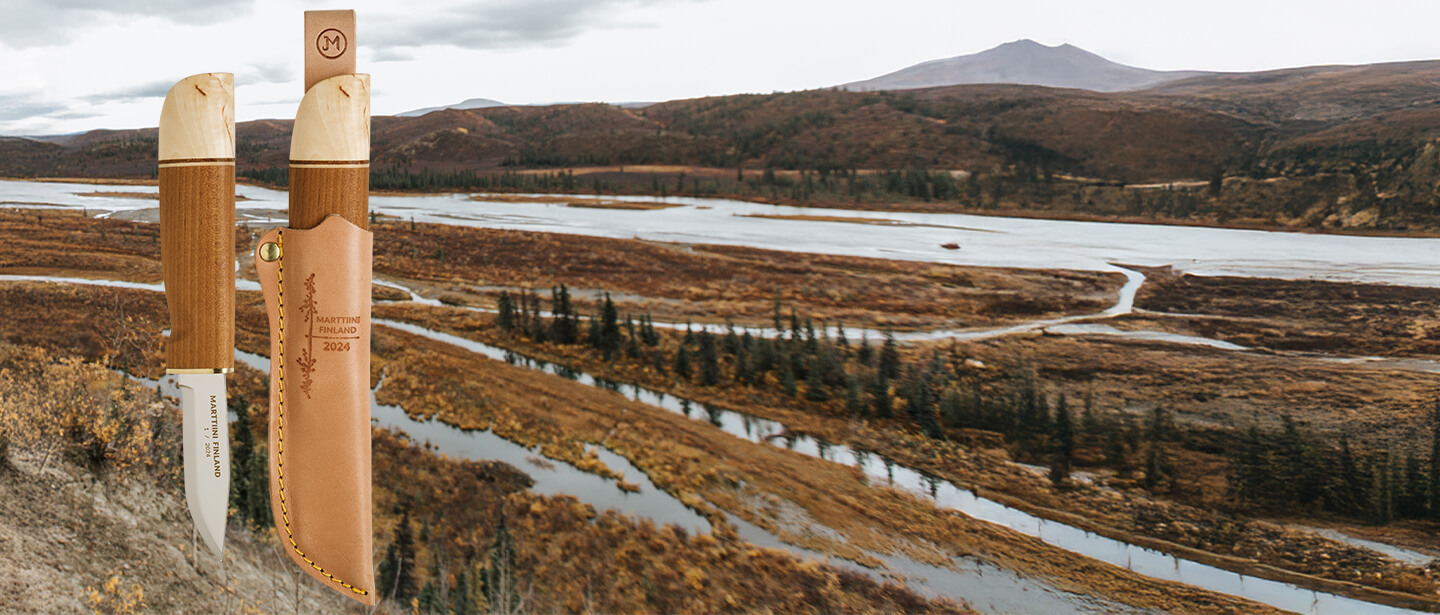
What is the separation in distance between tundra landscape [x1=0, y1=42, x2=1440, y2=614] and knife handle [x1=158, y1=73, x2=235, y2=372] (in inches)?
49.6

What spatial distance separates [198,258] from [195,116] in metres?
0.35

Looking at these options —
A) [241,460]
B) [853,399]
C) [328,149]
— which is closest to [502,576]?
[241,460]

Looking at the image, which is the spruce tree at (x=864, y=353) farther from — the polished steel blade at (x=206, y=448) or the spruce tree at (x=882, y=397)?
the polished steel blade at (x=206, y=448)

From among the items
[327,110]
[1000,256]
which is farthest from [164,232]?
[1000,256]

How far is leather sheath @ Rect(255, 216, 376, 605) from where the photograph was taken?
1576 millimetres

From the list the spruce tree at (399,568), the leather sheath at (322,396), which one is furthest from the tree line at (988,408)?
the leather sheath at (322,396)

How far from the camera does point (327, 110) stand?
1.54 meters

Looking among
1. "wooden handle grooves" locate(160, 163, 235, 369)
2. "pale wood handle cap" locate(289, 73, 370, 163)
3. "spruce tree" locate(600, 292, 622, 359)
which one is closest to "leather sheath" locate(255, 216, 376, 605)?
"pale wood handle cap" locate(289, 73, 370, 163)

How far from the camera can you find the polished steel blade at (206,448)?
173cm

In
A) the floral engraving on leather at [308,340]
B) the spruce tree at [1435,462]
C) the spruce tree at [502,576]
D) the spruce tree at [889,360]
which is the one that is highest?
the floral engraving on leather at [308,340]

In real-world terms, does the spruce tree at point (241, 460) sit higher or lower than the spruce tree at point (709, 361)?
lower

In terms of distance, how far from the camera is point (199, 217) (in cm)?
172

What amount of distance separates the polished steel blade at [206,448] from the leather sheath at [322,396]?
19 centimetres

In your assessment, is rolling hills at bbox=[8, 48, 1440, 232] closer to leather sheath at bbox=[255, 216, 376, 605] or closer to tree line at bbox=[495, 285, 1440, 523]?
tree line at bbox=[495, 285, 1440, 523]
